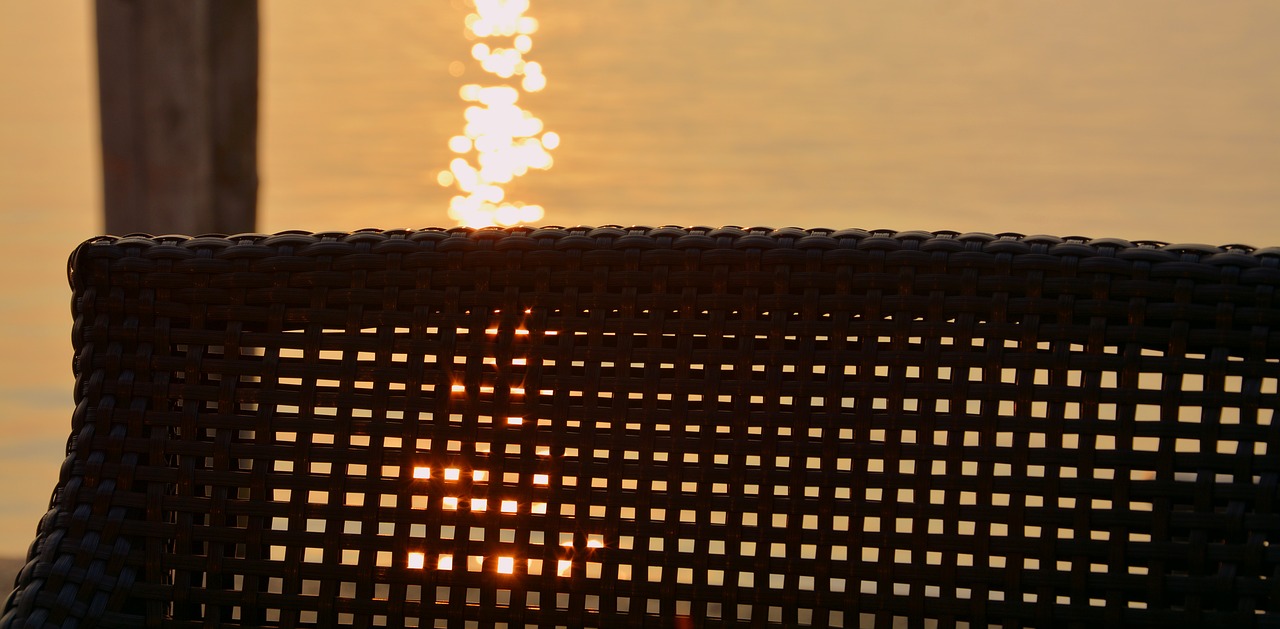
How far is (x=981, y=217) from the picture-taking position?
553 centimetres

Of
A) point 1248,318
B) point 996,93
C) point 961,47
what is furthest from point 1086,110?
point 1248,318

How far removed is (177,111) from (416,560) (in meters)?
1.38

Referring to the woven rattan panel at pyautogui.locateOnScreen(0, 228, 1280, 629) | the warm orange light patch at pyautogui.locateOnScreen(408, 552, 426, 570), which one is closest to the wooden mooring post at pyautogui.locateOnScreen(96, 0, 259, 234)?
the woven rattan panel at pyautogui.locateOnScreen(0, 228, 1280, 629)

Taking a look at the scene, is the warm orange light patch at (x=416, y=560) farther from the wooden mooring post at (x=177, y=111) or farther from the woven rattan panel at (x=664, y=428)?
the wooden mooring post at (x=177, y=111)

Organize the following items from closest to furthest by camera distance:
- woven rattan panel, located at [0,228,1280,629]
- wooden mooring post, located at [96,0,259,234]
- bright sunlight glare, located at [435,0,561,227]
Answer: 1. woven rattan panel, located at [0,228,1280,629]
2. wooden mooring post, located at [96,0,259,234]
3. bright sunlight glare, located at [435,0,561,227]

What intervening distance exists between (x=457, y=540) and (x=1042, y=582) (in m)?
0.43

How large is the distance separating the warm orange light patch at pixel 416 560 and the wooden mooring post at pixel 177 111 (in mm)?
1329

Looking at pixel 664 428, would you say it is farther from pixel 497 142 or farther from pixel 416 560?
pixel 497 142

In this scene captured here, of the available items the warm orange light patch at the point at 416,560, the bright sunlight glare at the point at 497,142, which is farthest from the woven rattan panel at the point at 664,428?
the bright sunlight glare at the point at 497,142

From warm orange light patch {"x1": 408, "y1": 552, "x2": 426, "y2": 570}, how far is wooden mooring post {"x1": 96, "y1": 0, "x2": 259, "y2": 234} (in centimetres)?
133

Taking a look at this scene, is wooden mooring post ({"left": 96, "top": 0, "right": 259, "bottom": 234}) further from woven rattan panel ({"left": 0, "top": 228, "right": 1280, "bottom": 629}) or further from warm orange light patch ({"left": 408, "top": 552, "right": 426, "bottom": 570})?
warm orange light patch ({"left": 408, "top": 552, "right": 426, "bottom": 570})

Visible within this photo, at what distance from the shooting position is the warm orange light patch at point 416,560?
3.27 feet

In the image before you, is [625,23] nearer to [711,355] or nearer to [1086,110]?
[1086,110]

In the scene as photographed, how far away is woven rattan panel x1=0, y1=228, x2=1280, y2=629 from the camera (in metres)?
0.94
